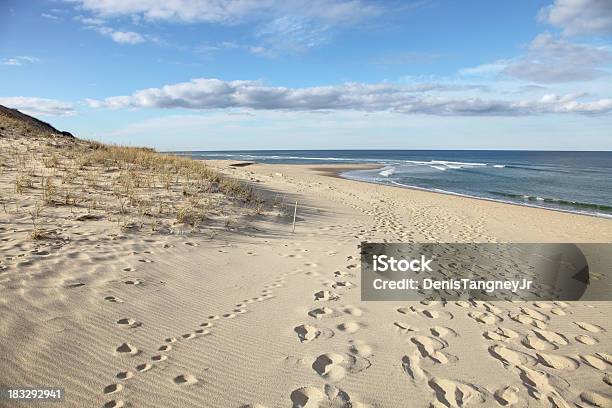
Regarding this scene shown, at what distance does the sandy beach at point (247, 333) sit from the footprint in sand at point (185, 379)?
0.06ft

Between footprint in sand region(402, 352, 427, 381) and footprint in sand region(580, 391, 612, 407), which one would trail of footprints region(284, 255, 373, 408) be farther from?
footprint in sand region(580, 391, 612, 407)

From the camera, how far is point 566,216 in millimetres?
17562

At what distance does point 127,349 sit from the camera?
11.9 feet

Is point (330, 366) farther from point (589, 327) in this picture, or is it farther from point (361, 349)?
point (589, 327)

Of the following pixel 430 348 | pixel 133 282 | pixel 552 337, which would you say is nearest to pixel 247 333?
pixel 133 282

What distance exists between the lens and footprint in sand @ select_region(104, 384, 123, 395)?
2997 mm

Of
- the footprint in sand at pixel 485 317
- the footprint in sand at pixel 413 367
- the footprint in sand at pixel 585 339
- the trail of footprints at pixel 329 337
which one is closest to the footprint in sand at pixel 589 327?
the footprint in sand at pixel 585 339

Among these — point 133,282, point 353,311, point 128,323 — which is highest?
point 133,282

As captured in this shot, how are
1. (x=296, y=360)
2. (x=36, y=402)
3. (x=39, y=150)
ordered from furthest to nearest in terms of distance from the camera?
(x=39, y=150) < (x=296, y=360) < (x=36, y=402)

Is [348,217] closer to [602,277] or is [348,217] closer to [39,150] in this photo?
[602,277]

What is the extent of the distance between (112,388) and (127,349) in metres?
0.61

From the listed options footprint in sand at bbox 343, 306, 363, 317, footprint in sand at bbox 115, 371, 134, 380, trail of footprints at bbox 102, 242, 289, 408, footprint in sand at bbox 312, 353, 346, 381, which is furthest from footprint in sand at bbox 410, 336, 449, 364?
footprint in sand at bbox 115, 371, 134, 380

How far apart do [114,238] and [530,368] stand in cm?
666

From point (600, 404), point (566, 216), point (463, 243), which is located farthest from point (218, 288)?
point (566, 216)
